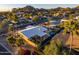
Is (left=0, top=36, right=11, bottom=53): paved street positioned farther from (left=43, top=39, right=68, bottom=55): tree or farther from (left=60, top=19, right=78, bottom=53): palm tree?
(left=60, top=19, right=78, bottom=53): palm tree

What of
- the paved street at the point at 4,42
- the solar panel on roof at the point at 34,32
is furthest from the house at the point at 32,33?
the paved street at the point at 4,42

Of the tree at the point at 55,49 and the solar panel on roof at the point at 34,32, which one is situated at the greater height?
the solar panel on roof at the point at 34,32

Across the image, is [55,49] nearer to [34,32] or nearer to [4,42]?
[34,32]

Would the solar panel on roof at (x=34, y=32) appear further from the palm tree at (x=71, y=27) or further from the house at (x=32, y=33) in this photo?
the palm tree at (x=71, y=27)

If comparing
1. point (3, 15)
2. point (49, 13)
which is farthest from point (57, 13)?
point (3, 15)

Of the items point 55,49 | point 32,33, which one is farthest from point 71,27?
point 32,33

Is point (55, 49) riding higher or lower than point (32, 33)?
lower

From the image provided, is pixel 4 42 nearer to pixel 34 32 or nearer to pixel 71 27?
pixel 34 32

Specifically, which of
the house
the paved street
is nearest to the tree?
the house

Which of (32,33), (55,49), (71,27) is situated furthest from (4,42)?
(71,27)

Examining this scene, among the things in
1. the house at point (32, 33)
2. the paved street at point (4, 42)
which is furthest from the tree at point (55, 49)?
the paved street at point (4, 42)
